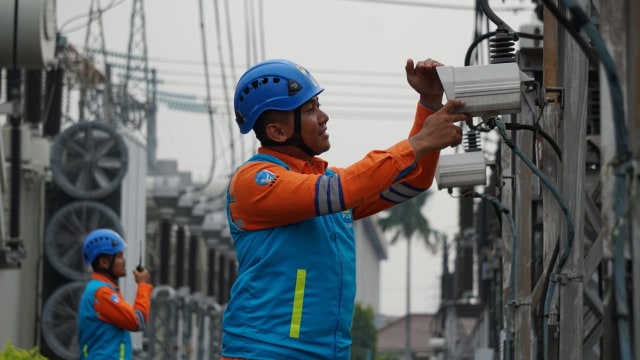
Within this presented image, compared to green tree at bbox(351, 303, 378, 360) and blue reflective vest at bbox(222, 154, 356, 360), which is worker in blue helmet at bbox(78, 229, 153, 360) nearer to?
blue reflective vest at bbox(222, 154, 356, 360)

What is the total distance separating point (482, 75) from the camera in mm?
5598

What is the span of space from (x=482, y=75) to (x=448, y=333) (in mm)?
38444

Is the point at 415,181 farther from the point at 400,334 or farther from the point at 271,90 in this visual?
the point at 400,334

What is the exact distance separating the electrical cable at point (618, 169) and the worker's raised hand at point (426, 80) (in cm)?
118

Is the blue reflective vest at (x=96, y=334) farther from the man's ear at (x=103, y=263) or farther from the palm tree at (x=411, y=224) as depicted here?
the palm tree at (x=411, y=224)

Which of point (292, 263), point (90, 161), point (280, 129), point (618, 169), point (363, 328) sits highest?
point (90, 161)

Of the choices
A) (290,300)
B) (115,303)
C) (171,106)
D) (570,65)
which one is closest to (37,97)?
(115,303)

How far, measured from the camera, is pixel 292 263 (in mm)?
5883

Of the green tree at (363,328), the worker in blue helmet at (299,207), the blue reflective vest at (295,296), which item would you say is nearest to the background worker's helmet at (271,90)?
the worker in blue helmet at (299,207)

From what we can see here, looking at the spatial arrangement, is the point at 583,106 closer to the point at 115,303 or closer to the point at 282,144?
the point at 282,144

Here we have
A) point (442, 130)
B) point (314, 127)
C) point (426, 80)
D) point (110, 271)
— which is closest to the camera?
point (442, 130)

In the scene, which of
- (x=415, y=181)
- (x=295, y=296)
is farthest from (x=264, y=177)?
(x=415, y=181)

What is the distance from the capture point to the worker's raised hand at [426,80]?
18.4 feet

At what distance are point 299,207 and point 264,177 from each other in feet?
0.74
